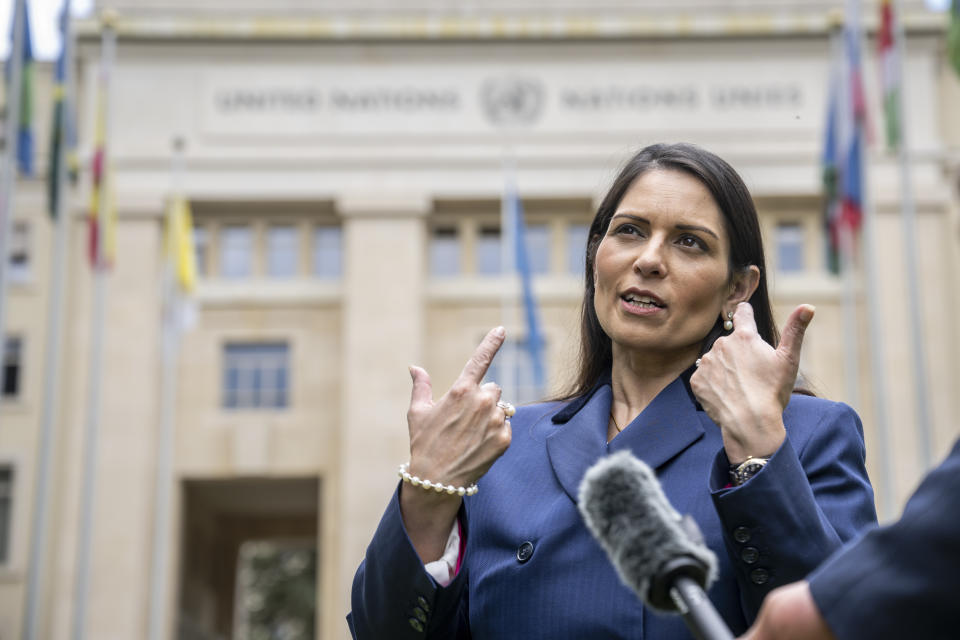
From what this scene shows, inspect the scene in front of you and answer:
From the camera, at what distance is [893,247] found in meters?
28.0

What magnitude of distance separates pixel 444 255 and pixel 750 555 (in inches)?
1074

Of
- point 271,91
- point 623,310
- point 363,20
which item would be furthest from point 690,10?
point 623,310

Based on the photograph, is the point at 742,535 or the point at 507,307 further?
the point at 507,307

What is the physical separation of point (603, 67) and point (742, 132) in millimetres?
3380

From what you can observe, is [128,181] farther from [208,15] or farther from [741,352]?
[741,352]

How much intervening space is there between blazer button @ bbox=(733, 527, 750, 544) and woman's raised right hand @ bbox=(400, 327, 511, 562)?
1.72 ft

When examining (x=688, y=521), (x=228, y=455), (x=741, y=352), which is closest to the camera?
(x=688, y=521)

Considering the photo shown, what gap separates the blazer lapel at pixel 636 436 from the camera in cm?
268

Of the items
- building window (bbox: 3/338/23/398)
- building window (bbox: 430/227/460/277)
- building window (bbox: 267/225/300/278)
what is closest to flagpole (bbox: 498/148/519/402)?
building window (bbox: 430/227/460/277)

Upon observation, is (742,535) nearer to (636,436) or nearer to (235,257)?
(636,436)

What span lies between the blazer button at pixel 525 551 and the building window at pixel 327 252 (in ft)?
88.0

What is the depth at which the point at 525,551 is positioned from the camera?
2.63 m

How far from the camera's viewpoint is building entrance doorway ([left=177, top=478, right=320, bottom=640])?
29.4 m

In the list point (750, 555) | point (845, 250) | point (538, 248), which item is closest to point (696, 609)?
point (750, 555)
